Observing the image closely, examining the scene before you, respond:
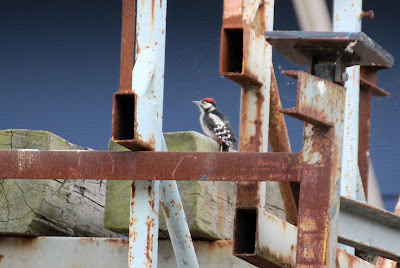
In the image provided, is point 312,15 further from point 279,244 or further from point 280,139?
point 279,244

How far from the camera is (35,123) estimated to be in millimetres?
7129

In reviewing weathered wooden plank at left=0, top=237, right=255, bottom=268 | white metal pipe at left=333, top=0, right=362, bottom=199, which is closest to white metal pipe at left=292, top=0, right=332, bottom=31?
white metal pipe at left=333, top=0, right=362, bottom=199

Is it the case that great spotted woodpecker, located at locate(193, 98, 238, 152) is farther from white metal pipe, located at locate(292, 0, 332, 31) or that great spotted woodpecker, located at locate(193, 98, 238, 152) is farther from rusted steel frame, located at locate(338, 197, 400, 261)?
rusted steel frame, located at locate(338, 197, 400, 261)

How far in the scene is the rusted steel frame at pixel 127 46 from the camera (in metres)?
3.84

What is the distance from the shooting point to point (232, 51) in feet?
12.4

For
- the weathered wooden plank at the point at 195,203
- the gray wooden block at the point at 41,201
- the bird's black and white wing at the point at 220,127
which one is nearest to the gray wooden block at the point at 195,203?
the weathered wooden plank at the point at 195,203

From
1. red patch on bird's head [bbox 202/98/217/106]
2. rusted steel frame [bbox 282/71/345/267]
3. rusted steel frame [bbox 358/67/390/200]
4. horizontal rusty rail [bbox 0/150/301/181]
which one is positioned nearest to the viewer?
rusted steel frame [bbox 282/71/345/267]

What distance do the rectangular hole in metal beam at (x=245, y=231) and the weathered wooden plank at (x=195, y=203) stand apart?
0.50m

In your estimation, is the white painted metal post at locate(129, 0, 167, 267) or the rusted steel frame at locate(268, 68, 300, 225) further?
the rusted steel frame at locate(268, 68, 300, 225)

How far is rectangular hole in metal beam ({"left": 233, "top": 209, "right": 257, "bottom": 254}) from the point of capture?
3.70 metres

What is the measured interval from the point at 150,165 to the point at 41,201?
84 cm

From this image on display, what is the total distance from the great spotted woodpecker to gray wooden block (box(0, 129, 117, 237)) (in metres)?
2.36

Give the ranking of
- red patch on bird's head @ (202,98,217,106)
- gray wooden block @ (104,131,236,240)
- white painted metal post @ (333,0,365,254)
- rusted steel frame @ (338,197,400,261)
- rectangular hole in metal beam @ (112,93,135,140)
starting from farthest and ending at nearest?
red patch on bird's head @ (202,98,217,106)
white painted metal post @ (333,0,365,254)
gray wooden block @ (104,131,236,240)
rusted steel frame @ (338,197,400,261)
rectangular hole in metal beam @ (112,93,135,140)

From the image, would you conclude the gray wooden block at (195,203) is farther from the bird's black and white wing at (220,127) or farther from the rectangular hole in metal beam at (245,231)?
the bird's black and white wing at (220,127)
